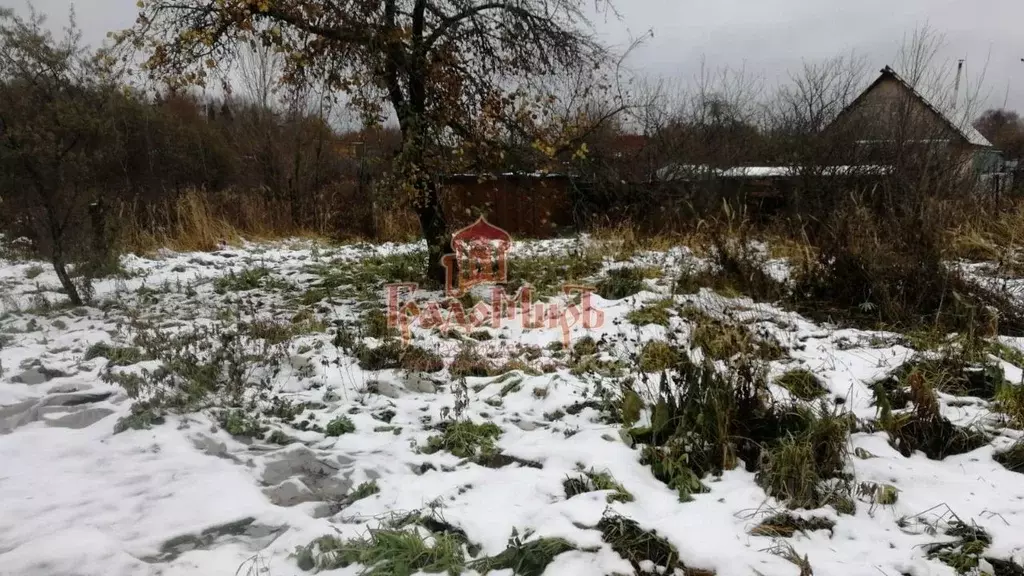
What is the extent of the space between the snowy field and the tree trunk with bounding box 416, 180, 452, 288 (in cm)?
149

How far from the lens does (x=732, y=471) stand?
2479mm

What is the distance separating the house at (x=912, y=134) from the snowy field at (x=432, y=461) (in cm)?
390

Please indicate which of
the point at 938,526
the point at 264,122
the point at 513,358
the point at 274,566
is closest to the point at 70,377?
the point at 274,566

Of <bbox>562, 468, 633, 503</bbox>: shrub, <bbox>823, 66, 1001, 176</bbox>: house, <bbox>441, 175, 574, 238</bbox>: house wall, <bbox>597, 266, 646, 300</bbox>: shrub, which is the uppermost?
<bbox>823, 66, 1001, 176</bbox>: house

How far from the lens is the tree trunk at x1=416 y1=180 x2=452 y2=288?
19.1 ft

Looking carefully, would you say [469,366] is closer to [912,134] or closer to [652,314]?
[652,314]

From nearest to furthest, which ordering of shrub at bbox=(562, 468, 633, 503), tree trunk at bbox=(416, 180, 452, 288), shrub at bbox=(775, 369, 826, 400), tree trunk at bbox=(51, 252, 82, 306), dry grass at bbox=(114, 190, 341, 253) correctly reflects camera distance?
1. shrub at bbox=(562, 468, 633, 503)
2. shrub at bbox=(775, 369, 826, 400)
3. tree trunk at bbox=(51, 252, 82, 306)
4. tree trunk at bbox=(416, 180, 452, 288)
5. dry grass at bbox=(114, 190, 341, 253)

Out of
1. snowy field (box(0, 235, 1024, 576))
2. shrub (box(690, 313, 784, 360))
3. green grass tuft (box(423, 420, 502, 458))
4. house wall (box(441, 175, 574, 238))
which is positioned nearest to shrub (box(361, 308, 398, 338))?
snowy field (box(0, 235, 1024, 576))

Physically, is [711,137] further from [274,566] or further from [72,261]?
[274,566]

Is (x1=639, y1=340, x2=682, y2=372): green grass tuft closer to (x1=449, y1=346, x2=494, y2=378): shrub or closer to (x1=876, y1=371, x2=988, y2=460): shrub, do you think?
(x1=449, y1=346, x2=494, y2=378): shrub

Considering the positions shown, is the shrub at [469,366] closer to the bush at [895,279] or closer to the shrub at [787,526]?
the shrub at [787,526]

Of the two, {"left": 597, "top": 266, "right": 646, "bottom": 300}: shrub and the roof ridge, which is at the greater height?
the roof ridge

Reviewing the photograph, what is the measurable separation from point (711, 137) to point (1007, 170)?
477 cm

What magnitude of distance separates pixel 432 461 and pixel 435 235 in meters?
3.72
